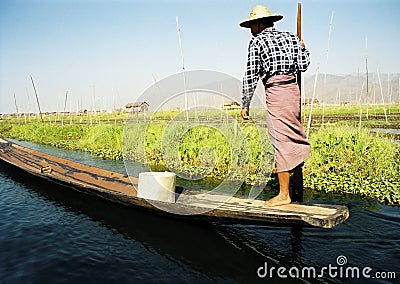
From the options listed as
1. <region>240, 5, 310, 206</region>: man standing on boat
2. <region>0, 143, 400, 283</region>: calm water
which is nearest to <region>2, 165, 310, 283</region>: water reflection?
<region>0, 143, 400, 283</region>: calm water

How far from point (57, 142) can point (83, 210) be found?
32.8 ft

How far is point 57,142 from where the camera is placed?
1371cm

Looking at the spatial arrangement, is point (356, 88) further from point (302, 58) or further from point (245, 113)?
point (245, 113)

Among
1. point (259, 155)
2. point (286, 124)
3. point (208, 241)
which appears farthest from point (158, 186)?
point (259, 155)

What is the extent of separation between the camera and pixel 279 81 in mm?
2871

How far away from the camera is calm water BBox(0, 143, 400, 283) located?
2900 mm

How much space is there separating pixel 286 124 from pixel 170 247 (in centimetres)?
167

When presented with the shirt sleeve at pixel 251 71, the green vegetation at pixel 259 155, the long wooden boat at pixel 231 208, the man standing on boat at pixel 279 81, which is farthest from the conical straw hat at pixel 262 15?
the long wooden boat at pixel 231 208

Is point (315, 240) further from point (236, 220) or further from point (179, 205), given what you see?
point (179, 205)

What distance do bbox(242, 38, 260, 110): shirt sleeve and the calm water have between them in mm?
1339

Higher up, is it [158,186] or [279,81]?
[279,81]

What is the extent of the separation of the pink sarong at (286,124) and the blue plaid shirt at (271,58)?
3.4 inches

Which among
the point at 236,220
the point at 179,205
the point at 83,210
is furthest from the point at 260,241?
the point at 83,210

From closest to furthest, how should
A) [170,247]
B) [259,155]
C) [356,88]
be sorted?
[170,247] → [259,155] → [356,88]
